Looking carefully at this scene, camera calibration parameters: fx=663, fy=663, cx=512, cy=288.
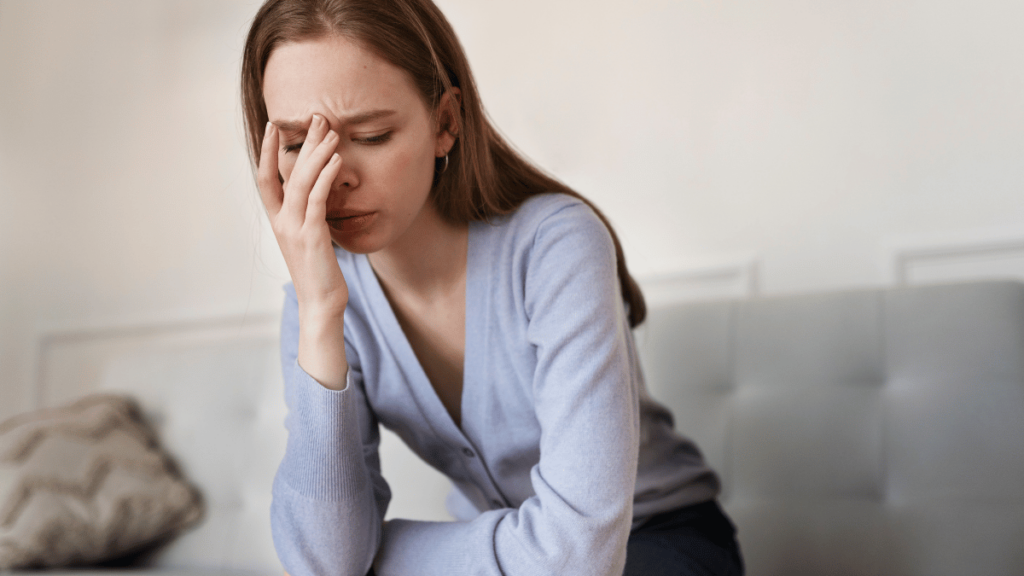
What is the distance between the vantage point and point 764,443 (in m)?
1.03

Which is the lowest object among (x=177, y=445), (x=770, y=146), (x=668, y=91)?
(x=177, y=445)

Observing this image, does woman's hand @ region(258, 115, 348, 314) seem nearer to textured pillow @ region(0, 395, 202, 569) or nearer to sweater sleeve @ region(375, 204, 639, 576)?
sweater sleeve @ region(375, 204, 639, 576)

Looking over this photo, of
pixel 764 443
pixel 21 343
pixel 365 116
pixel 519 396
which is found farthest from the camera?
pixel 21 343

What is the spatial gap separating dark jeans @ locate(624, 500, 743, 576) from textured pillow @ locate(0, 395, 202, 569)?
0.86 m

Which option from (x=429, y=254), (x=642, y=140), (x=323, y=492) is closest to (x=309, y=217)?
(x=429, y=254)

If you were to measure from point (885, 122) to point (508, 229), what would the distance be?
0.86m

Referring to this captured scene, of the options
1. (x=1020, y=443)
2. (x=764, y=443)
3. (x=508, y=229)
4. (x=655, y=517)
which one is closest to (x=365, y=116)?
(x=508, y=229)

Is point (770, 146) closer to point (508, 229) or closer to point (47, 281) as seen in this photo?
point (508, 229)

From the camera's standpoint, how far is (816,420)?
1.00 meters

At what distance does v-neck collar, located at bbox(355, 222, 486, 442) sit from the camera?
0.78 m

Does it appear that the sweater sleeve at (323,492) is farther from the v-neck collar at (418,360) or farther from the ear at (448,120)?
the ear at (448,120)

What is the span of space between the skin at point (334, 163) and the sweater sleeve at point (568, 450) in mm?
Result: 172

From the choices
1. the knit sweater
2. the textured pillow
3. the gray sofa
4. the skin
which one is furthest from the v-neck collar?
the textured pillow

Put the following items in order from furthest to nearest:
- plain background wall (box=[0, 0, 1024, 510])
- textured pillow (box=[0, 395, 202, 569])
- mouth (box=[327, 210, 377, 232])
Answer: plain background wall (box=[0, 0, 1024, 510])
textured pillow (box=[0, 395, 202, 569])
mouth (box=[327, 210, 377, 232])
